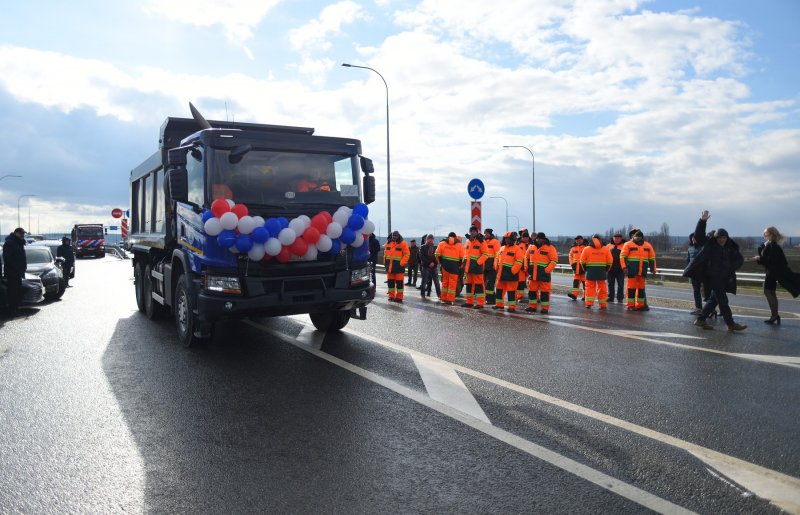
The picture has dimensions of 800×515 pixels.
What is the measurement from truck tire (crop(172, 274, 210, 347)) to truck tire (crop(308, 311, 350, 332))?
2012 millimetres

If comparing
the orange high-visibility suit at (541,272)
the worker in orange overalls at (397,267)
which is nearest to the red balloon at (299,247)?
the orange high-visibility suit at (541,272)

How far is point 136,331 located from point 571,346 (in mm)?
6480

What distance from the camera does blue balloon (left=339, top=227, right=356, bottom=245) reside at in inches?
304

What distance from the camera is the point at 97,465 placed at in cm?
400

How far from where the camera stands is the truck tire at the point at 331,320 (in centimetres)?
931

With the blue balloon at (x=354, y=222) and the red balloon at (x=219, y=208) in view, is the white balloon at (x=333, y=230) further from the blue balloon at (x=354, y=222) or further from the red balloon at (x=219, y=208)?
the red balloon at (x=219, y=208)

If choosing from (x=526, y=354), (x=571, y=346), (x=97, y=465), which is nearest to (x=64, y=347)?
(x=97, y=465)

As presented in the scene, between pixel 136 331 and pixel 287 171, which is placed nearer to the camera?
pixel 287 171

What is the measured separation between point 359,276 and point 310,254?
809 mm

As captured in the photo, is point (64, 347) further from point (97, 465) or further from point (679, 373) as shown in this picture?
point (679, 373)

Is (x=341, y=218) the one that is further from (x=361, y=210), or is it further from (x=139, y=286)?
(x=139, y=286)

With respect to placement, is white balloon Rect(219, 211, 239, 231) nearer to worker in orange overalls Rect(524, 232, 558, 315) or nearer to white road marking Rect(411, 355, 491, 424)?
white road marking Rect(411, 355, 491, 424)

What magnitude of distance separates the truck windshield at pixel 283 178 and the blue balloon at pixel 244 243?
1.84 ft

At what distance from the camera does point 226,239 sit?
7.07 metres
